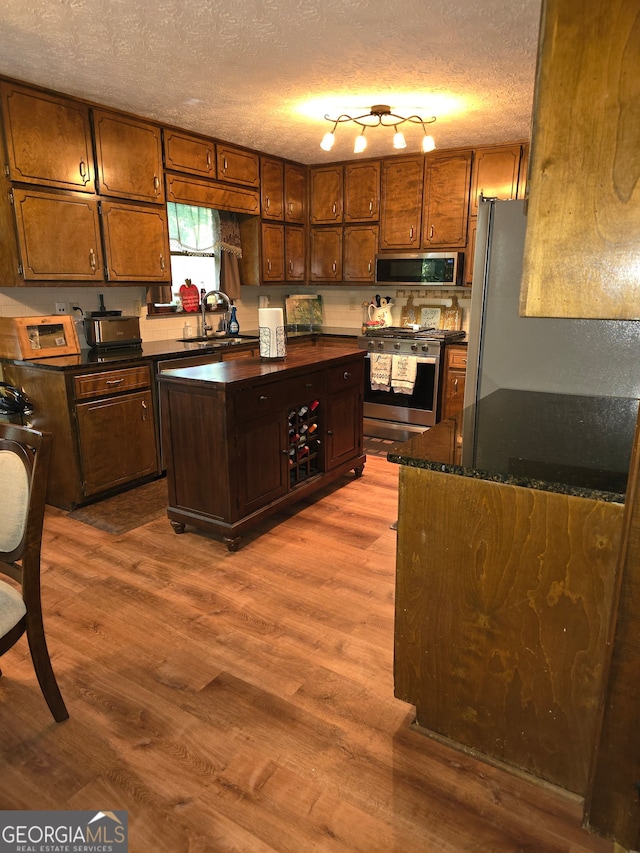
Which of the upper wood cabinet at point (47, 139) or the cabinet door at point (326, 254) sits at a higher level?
the upper wood cabinet at point (47, 139)

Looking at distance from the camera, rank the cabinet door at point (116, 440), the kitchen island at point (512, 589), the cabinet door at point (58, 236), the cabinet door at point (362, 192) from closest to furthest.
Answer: the kitchen island at point (512, 589)
the cabinet door at point (58, 236)
the cabinet door at point (116, 440)
the cabinet door at point (362, 192)

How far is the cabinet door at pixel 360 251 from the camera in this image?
5.15 metres

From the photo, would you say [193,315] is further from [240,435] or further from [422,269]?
[240,435]

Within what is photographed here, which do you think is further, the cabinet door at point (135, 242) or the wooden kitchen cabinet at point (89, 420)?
the cabinet door at point (135, 242)

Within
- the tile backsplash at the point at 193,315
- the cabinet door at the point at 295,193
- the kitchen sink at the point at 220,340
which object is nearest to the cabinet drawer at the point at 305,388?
the kitchen sink at the point at 220,340

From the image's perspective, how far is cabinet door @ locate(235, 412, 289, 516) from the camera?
2.89 m

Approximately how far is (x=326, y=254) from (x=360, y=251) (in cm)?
39

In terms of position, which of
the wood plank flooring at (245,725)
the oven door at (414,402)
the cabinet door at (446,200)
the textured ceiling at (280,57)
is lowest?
the wood plank flooring at (245,725)

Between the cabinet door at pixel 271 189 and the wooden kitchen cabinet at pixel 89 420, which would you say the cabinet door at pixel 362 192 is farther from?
the wooden kitchen cabinet at pixel 89 420

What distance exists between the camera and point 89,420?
132 inches

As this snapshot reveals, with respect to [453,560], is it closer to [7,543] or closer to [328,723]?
[328,723]

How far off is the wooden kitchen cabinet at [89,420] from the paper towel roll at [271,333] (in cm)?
87

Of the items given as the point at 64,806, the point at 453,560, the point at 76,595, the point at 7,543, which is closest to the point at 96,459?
the point at 76,595

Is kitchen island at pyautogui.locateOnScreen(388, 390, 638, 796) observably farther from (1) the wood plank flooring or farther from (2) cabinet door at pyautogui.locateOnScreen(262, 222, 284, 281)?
(2) cabinet door at pyautogui.locateOnScreen(262, 222, 284, 281)
